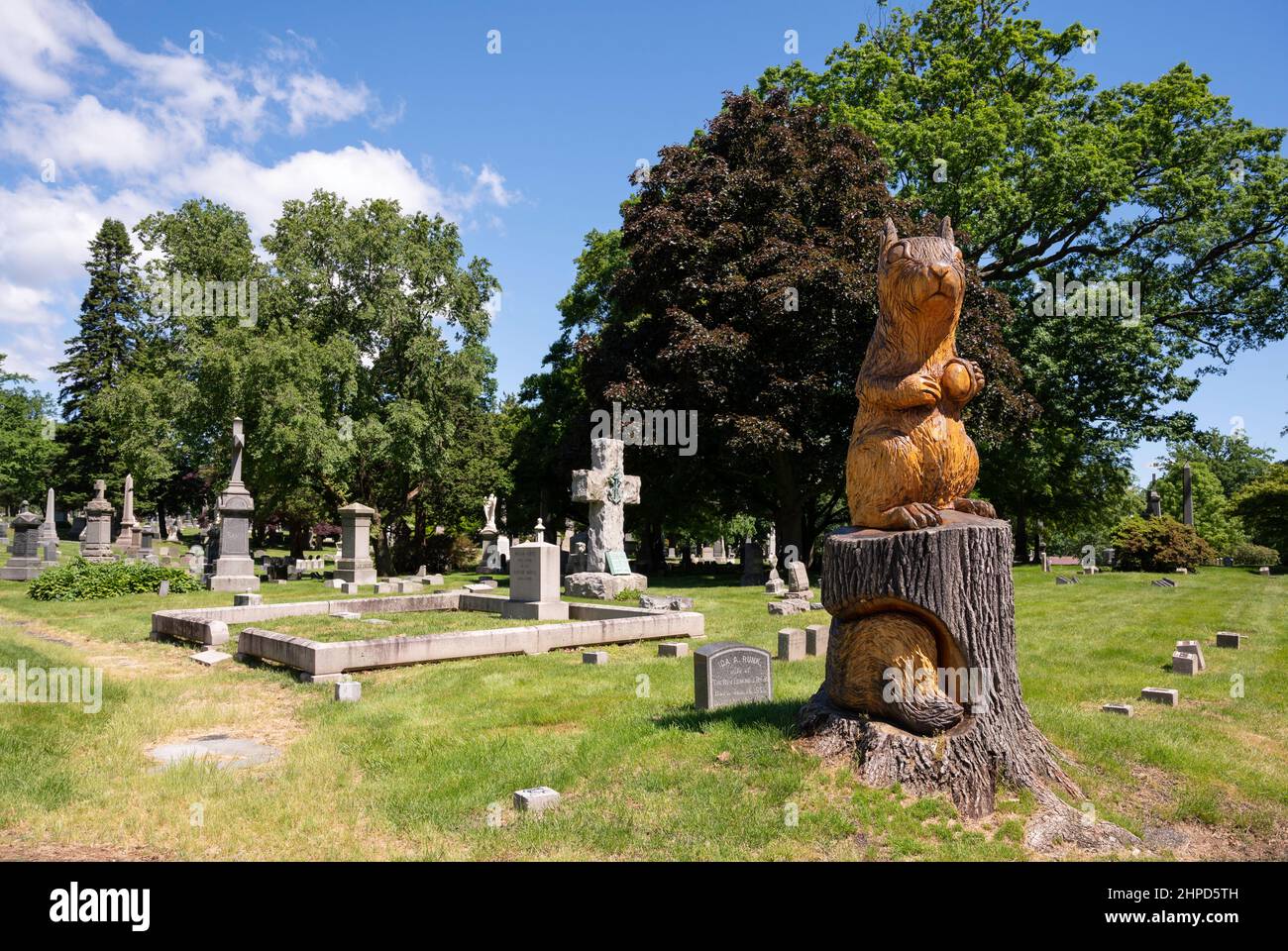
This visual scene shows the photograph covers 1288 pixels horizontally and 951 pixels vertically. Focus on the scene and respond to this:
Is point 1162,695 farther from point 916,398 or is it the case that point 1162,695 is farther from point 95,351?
point 95,351

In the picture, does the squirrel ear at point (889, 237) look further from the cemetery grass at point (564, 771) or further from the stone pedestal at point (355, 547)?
the stone pedestal at point (355, 547)

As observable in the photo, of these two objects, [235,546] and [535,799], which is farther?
[235,546]

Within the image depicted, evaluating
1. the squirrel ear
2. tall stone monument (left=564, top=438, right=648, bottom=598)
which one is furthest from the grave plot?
the squirrel ear

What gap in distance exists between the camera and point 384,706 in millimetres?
9555

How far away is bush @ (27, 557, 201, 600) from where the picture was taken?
2070 centimetres

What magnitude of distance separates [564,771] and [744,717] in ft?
5.83

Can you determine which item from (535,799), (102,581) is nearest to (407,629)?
(535,799)

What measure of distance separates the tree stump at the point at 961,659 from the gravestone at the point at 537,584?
34.4ft

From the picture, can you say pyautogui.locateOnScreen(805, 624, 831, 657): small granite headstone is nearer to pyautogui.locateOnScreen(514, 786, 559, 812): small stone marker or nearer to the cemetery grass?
the cemetery grass

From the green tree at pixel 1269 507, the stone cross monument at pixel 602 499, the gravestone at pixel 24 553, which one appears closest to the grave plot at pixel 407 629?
the stone cross monument at pixel 602 499

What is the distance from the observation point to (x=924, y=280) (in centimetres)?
635

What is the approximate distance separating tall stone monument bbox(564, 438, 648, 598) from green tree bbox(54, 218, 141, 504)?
146 feet

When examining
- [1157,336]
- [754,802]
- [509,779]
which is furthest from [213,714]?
[1157,336]

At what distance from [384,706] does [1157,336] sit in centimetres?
2975
